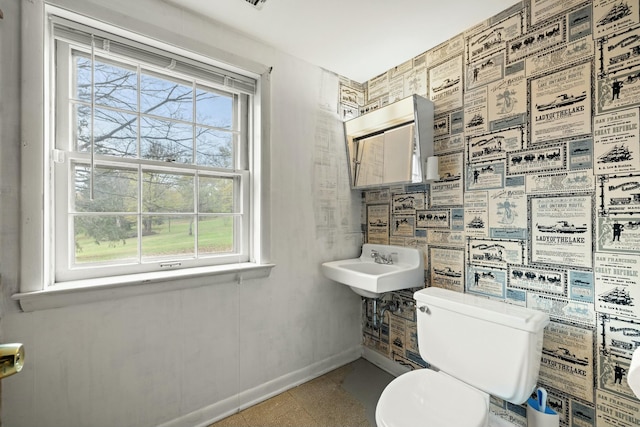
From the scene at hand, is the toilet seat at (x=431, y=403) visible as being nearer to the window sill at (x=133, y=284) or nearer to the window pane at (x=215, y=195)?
the window sill at (x=133, y=284)

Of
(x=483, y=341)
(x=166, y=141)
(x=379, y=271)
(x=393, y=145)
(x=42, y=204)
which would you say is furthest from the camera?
(x=379, y=271)

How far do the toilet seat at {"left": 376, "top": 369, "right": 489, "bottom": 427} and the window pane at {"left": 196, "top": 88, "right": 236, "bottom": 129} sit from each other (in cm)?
176

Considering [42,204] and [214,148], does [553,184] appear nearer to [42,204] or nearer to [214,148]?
[214,148]

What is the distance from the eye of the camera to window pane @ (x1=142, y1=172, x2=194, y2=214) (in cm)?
154

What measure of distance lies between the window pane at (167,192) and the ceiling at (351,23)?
3.07 ft

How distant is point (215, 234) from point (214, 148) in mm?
544

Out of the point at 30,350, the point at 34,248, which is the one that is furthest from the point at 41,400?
the point at 34,248

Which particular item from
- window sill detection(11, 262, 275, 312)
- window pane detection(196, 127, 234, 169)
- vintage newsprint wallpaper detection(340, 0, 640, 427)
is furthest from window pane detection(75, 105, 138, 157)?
vintage newsprint wallpaper detection(340, 0, 640, 427)

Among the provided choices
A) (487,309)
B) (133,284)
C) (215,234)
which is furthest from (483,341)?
(133,284)

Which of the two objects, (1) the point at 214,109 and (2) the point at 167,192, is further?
(1) the point at 214,109

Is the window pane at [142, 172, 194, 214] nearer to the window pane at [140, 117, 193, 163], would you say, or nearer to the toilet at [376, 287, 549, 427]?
the window pane at [140, 117, 193, 163]

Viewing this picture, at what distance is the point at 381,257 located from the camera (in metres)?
2.14

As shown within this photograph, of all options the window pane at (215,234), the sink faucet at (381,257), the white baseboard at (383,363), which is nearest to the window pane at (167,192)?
the window pane at (215,234)

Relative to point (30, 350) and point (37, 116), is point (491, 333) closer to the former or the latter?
point (30, 350)
